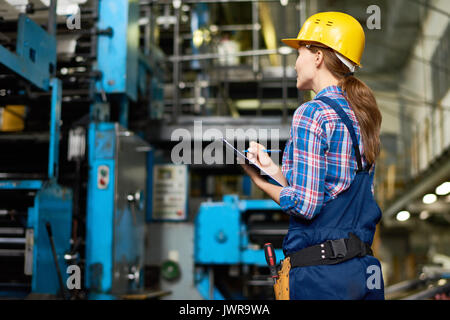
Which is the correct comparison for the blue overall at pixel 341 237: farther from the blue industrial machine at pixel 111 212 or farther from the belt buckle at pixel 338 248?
the blue industrial machine at pixel 111 212

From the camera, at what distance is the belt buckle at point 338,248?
1471mm

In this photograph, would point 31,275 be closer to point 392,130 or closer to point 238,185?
point 238,185

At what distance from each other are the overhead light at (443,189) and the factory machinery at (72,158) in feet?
15.4

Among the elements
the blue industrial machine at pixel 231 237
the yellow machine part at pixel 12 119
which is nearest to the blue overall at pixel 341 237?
the blue industrial machine at pixel 231 237

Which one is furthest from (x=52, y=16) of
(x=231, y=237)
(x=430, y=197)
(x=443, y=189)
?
(x=430, y=197)

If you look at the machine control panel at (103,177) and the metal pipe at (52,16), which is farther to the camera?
the machine control panel at (103,177)

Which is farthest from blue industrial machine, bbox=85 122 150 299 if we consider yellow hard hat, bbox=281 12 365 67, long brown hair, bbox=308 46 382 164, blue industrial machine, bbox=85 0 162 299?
long brown hair, bbox=308 46 382 164

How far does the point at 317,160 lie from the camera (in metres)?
Answer: 1.49

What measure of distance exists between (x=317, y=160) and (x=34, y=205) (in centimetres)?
228

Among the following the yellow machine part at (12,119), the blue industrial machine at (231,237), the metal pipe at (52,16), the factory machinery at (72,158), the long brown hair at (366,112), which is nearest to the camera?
the long brown hair at (366,112)

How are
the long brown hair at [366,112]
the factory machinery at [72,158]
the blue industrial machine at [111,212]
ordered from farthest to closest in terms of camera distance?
the blue industrial machine at [111,212]
the factory machinery at [72,158]
the long brown hair at [366,112]

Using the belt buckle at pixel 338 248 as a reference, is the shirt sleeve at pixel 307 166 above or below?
above

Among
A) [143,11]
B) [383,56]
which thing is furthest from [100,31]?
[383,56]

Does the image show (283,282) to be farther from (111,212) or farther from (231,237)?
(231,237)
